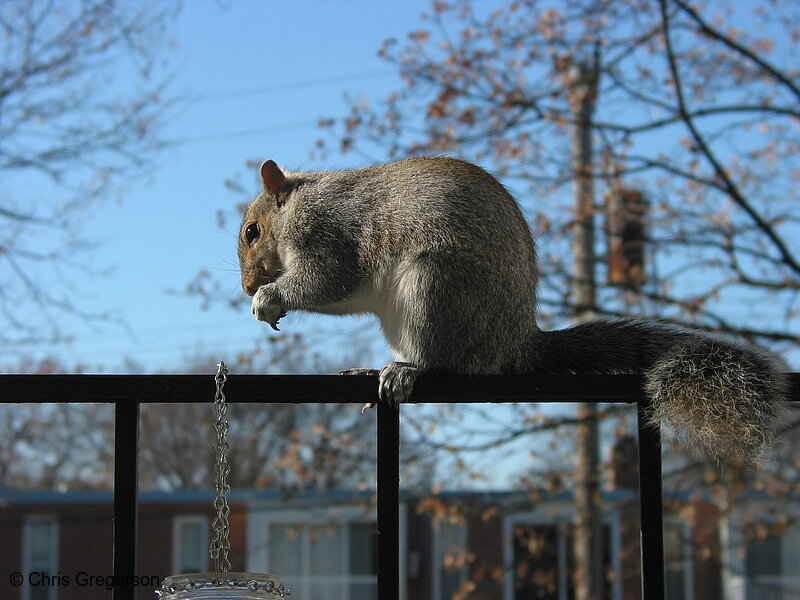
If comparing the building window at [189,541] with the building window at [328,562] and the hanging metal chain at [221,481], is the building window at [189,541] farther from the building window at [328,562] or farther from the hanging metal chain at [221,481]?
the hanging metal chain at [221,481]

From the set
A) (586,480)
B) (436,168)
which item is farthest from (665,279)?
(436,168)

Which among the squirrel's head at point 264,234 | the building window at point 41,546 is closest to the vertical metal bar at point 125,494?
the squirrel's head at point 264,234

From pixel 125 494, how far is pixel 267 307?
3.16 ft

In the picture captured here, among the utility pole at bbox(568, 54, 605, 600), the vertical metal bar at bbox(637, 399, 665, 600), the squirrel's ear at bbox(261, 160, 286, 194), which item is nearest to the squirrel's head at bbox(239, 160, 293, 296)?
the squirrel's ear at bbox(261, 160, 286, 194)

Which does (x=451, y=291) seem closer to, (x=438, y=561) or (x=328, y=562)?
(x=438, y=561)

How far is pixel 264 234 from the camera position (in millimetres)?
2527

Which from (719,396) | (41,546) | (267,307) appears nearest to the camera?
(719,396)

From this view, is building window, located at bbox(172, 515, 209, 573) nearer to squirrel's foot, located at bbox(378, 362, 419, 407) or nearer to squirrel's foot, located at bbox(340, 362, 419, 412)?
squirrel's foot, located at bbox(340, 362, 419, 412)

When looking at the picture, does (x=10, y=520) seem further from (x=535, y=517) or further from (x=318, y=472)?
(x=318, y=472)

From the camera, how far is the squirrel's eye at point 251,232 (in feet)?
8.41

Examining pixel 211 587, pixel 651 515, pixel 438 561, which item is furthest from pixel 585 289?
pixel 438 561

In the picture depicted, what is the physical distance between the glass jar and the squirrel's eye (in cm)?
147

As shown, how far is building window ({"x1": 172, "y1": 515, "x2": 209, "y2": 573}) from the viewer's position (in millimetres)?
14438

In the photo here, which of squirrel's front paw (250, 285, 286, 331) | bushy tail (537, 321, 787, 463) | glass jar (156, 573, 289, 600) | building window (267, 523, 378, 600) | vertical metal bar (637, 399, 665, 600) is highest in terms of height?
squirrel's front paw (250, 285, 286, 331)
